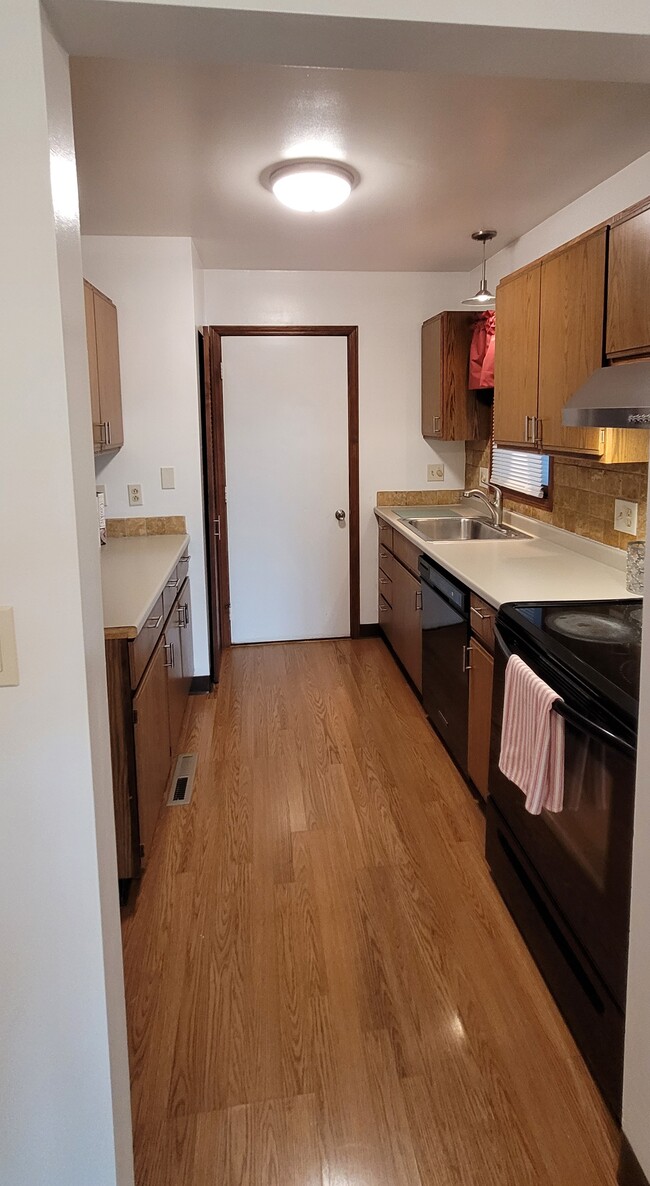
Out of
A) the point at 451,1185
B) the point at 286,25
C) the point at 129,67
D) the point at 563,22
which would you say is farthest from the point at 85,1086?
the point at 129,67

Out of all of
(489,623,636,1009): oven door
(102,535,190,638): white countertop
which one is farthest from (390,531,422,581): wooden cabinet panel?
(489,623,636,1009): oven door

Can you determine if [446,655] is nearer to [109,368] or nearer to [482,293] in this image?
[482,293]

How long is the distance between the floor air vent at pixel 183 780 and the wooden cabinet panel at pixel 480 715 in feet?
3.75

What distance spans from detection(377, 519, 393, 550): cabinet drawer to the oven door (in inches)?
100.0

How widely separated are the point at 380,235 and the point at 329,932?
3.17m

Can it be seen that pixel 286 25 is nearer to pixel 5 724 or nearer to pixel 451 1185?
pixel 5 724

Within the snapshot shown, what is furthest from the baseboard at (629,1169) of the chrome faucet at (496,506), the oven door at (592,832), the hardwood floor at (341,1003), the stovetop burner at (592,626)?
the chrome faucet at (496,506)

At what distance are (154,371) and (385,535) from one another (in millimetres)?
1683

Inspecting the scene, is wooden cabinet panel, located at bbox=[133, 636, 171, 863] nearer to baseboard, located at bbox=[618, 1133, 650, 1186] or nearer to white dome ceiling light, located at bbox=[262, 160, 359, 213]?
baseboard, located at bbox=[618, 1133, 650, 1186]

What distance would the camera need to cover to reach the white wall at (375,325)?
4.61 m

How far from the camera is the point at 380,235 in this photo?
3.75 metres

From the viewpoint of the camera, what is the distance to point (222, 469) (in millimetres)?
4715

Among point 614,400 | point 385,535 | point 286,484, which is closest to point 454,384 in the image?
point 385,535

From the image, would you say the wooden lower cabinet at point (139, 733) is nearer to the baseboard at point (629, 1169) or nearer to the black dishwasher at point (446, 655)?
the black dishwasher at point (446, 655)
